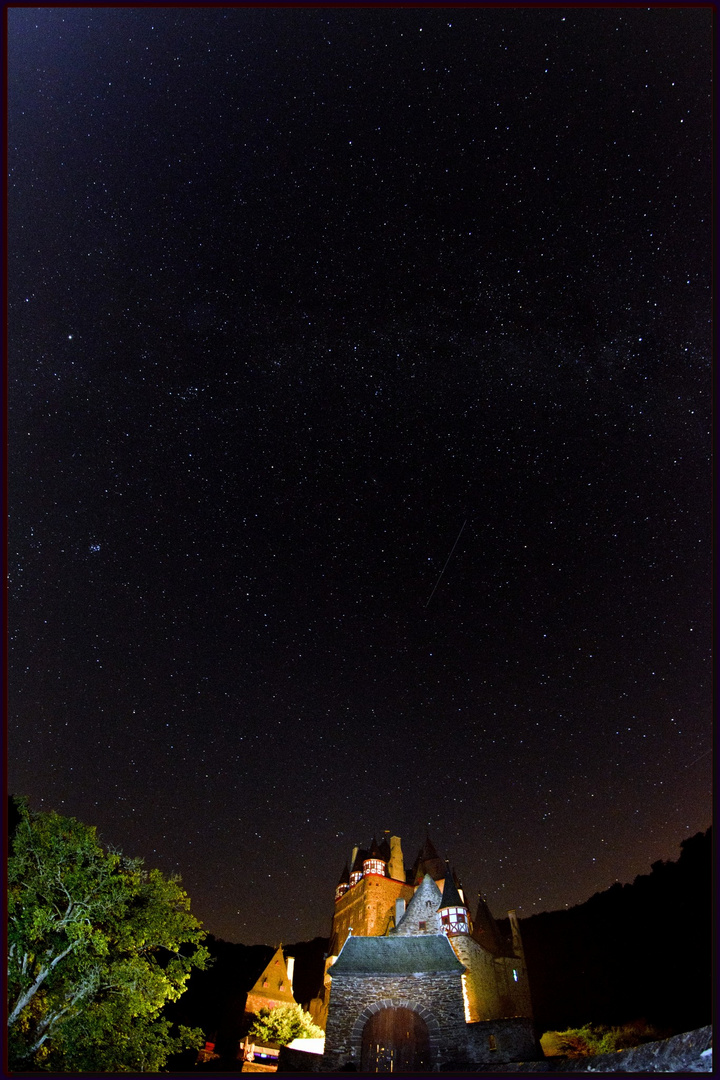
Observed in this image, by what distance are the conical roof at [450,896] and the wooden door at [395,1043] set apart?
1658 cm

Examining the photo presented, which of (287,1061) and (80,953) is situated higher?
(80,953)

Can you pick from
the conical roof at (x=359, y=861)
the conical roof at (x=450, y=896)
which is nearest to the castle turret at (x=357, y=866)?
the conical roof at (x=359, y=861)

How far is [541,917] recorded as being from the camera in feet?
275

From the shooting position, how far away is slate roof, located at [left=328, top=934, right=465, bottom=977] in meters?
32.2

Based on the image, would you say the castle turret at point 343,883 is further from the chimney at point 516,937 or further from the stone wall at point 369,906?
the chimney at point 516,937

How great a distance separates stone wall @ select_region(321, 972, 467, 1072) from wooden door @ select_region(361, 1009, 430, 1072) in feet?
1.24

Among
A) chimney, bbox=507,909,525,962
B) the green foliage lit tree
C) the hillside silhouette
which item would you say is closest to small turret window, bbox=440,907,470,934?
chimney, bbox=507,909,525,962

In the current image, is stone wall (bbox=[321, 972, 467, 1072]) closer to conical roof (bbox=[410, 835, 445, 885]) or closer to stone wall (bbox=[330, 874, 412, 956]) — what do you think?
stone wall (bbox=[330, 874, 412, 956])

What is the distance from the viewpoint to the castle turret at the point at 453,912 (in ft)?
147

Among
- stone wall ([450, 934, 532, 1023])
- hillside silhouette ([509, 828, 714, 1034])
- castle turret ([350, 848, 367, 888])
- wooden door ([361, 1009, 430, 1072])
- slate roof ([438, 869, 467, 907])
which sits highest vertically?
slate roof ([438, 869, 467, 907])

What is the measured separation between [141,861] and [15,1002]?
5615 millimetres

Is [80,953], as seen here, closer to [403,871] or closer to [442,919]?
[442,919]

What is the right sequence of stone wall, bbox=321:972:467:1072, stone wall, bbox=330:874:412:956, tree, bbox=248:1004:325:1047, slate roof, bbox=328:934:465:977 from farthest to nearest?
stone wall, bbox=330:874:412:956, tree, bbox=248:1004:325:1047, slate roof, bbox=328:934:465:977, stone wall, bbox=321:972:467:1072

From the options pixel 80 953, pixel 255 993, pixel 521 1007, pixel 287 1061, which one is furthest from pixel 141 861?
pixel 255 993
